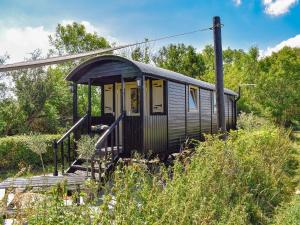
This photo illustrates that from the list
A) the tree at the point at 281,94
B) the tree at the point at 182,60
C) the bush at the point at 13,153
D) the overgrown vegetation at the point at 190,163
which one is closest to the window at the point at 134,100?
the overgrown vegetation at the point at 190,163

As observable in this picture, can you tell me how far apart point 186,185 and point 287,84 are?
1828 centimetres

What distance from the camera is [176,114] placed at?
988cm

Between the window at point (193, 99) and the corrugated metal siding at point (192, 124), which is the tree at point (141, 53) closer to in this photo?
the window at point (193, 99)

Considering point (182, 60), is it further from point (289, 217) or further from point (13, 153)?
point (289, 217)

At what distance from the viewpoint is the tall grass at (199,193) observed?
2.92 m

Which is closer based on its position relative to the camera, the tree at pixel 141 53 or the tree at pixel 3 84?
the tree at pixel 3 84

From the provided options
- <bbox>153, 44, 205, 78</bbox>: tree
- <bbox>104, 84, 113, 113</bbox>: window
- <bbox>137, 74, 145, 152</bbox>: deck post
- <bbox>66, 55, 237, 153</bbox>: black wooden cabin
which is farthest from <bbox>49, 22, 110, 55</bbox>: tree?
<bbox>137, 74, 145, 152</bbox>: deck post

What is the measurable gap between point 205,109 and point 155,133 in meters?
4.70

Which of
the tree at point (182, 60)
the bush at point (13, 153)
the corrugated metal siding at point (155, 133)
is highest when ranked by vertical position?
the tree at point (182, 60)

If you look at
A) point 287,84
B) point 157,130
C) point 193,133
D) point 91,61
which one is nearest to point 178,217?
point 157,130

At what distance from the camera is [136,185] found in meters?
3.67

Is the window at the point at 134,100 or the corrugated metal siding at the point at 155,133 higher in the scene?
the window at the point at 134,100

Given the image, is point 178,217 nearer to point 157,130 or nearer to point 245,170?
point 245,170

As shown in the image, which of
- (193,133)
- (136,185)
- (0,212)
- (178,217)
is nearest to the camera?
(0,212)
